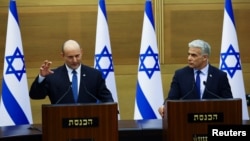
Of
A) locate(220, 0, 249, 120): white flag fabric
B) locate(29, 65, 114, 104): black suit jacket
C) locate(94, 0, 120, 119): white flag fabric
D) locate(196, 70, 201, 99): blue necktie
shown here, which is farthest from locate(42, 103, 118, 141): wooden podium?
locate(220, 0, 249, 120): white flag fabric

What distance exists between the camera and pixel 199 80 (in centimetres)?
422

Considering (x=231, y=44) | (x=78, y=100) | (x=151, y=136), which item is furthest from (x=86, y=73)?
(x=231, y=44)

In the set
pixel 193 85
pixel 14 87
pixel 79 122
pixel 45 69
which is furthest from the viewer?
pixel 14 87

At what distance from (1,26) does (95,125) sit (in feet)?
10.8

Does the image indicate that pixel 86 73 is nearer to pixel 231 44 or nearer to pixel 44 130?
pixel 44 130

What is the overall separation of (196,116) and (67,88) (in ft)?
3.64

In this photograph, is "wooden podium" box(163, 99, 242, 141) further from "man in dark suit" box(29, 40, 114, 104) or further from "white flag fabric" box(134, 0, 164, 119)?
"white flag fabric" box(134, 0, 164, 119)

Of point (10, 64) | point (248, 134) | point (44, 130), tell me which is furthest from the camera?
point (10, 64)

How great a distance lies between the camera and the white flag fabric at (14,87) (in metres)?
5.56

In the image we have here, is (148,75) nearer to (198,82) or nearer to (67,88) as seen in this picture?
(198,82)

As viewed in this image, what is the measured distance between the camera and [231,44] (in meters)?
5.94

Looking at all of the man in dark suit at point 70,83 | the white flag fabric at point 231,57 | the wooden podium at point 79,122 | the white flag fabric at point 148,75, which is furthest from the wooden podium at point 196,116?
the white flag fabric at point 231,57

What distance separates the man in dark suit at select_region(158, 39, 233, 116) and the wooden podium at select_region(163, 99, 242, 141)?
21.0 inches

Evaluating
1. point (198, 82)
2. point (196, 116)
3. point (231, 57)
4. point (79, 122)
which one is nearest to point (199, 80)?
point (198, 82)
